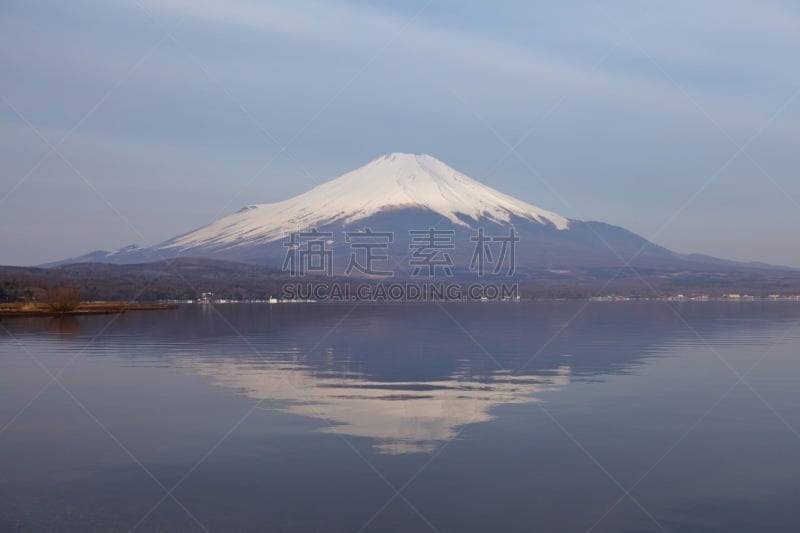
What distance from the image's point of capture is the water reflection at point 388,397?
13.2 meters

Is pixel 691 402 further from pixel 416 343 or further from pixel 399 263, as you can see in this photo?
pixel 399 263

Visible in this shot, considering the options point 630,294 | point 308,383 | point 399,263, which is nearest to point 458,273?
point 399,263

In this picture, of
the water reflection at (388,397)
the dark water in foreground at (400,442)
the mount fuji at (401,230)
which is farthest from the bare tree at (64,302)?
the mount fuji at (401,230)

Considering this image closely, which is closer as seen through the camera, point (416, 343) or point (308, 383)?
point (308, 383)

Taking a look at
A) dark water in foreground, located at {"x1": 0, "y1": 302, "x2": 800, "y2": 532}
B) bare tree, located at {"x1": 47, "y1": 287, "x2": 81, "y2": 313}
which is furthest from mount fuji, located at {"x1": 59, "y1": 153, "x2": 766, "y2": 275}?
dark water in foreground, located at {"x1": 0, "y1": 302, "x2": 800, "y2": 532}

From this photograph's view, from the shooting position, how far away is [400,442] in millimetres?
12539

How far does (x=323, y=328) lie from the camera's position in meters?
38.4

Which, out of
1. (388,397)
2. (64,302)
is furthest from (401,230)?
(388,397)

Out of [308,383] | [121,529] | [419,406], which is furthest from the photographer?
[308,383]

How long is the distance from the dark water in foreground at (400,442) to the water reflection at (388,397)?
0.06m

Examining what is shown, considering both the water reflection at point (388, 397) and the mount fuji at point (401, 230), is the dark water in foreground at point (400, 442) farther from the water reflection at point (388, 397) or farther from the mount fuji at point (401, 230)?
the mount fuji at point (401, 230)

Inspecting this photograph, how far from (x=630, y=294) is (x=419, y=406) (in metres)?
109

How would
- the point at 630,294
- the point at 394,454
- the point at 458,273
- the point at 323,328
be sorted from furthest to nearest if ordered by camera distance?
the point at 458,273, the point at 630,294, the point at 323,328, the point at 394,454

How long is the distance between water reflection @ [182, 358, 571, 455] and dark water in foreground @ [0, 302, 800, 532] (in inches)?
2.3
